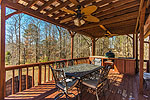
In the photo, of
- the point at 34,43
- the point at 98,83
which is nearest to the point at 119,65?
the point at 98,83

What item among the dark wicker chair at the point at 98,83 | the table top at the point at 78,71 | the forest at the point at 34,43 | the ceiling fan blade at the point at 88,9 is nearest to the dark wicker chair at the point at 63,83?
the table top at the point at 78,71

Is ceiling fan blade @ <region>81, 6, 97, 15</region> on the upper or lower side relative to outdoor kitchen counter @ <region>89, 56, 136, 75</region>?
upper

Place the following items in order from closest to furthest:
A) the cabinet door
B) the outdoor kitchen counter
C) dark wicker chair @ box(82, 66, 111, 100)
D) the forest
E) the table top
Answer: dark wicker chair @ box(82, 66, 111, 100) < the table top < the outdoor kitchen counter < the cabinet door < the forest

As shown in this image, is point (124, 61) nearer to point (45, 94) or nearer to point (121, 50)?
point (45, 94)

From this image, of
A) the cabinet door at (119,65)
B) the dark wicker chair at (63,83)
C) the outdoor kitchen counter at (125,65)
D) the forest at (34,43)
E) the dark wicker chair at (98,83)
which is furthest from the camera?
the forest at (34,43)

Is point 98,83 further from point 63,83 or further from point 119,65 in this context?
point 119,65

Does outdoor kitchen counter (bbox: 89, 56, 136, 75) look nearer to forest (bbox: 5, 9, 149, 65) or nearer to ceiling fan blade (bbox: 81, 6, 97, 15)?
forest (bbox: 5, 9, 149, 65)

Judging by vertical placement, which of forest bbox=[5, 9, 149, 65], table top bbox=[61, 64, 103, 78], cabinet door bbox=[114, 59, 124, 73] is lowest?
cabinet door bbox=[114, 59, 124, 73]

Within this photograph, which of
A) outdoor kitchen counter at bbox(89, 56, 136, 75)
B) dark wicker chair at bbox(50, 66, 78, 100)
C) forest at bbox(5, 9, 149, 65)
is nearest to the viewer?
dark wicker chair at bbox(50, 66, 78, 100)

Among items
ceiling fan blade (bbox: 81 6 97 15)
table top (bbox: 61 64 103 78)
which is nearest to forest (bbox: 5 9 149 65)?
table top (bbox: 61 64 103 78)

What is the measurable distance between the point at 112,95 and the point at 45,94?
83.6 inches

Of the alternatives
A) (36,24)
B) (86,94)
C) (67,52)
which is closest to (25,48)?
(36,24)

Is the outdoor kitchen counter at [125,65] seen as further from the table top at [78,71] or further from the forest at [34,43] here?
the table top at [78,71]

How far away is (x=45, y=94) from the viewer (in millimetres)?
2545
